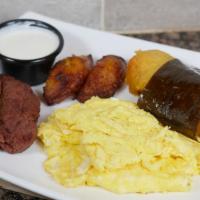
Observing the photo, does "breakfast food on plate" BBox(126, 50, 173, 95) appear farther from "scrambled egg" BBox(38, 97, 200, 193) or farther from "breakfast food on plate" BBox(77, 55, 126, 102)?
"scrambled egg" BBox(38, 97, 200, 193)

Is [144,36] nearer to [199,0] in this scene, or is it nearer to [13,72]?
[199,0]

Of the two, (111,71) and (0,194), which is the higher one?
(111,71)

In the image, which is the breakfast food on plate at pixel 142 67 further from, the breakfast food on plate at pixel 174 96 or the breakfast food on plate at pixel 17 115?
the breakfast food on plate at pixel 17 115

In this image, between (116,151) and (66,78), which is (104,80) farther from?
(116,151)

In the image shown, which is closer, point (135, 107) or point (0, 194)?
point (0, 194)

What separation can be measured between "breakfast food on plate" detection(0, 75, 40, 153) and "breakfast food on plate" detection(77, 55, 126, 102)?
0.19 metres

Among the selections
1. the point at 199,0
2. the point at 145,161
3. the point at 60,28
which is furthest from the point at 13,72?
the point at 199,0

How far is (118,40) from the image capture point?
6.29ft

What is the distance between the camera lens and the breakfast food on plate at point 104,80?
65.8 inches

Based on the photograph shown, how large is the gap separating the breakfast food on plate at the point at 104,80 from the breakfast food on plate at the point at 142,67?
38 millimetres

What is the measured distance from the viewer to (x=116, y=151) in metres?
1.38

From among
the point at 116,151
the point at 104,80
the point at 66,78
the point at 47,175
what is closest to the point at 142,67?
the point at 104,80

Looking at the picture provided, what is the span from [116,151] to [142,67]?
0.40 metres

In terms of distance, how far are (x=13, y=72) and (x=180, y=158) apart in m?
0.66
